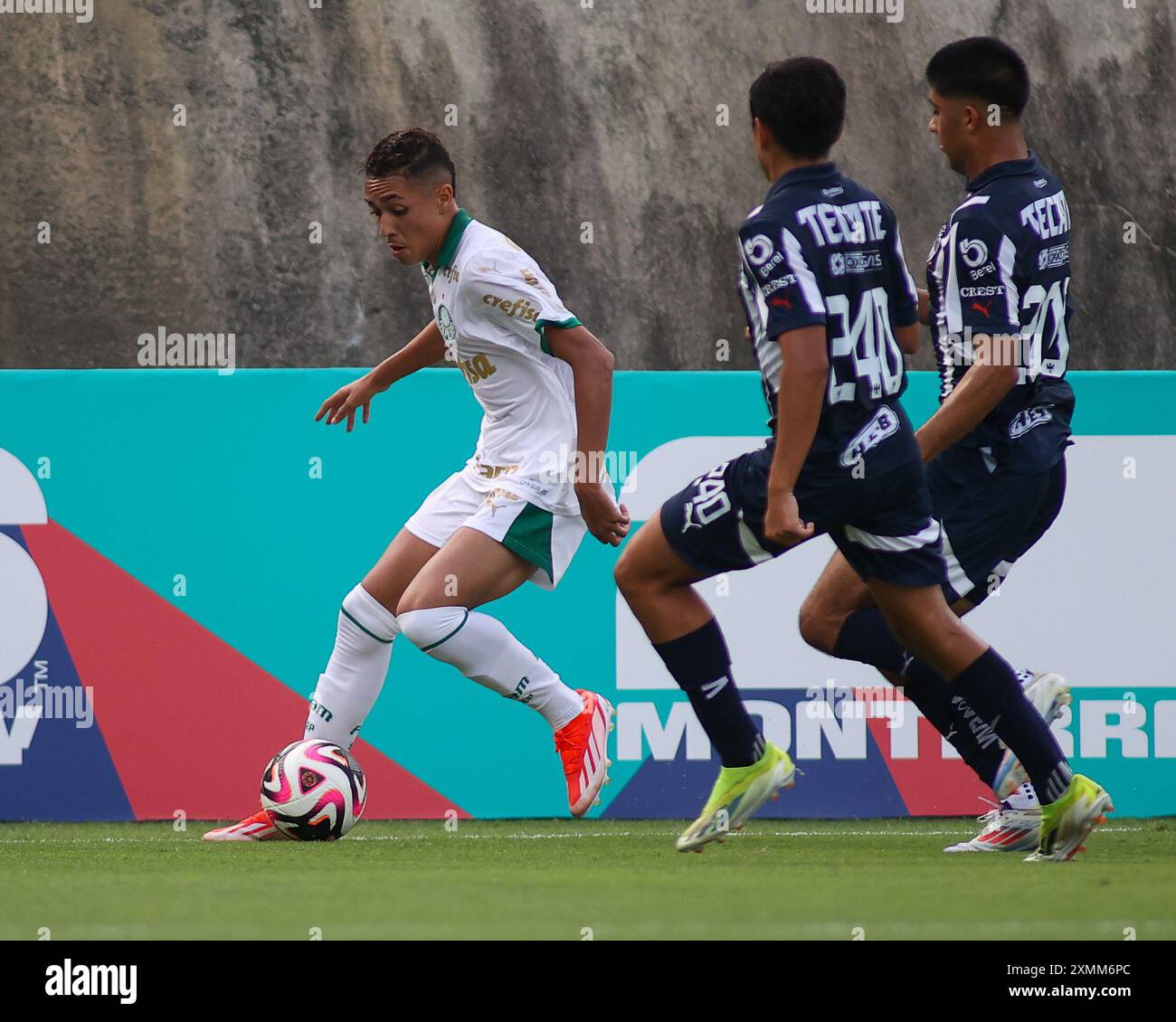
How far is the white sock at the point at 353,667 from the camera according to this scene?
546 cm

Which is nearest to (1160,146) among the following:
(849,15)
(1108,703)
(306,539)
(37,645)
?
(849,15)

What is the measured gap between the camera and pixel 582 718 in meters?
5.32

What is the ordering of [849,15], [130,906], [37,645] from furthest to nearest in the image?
[849,15] < [37,645] < [130,906]

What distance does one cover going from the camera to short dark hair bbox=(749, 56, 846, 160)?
439cm

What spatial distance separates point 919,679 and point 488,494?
1.41 m

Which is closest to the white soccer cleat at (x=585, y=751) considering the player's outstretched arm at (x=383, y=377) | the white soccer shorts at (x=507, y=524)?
the white soccer shorts at (x=507, y=524)

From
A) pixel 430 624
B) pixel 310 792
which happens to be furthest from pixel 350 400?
pixel 310 792

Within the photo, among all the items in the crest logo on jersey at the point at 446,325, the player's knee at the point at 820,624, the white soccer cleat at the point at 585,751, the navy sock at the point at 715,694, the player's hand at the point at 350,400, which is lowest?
the white soccer cleat at the point at 585,751

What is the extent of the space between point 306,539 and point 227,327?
12.8 feet

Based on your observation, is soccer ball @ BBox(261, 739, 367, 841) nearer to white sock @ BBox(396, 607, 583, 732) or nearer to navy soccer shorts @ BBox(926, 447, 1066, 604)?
white sock @ BBox(396, 607, 583, 732)

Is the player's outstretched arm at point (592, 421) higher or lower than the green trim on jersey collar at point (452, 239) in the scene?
lower

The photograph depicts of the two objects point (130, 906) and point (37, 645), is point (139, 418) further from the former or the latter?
point (130, 906)

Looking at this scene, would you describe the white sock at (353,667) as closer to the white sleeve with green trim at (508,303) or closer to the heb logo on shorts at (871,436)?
the white sleeve with green trim at (508,303)
